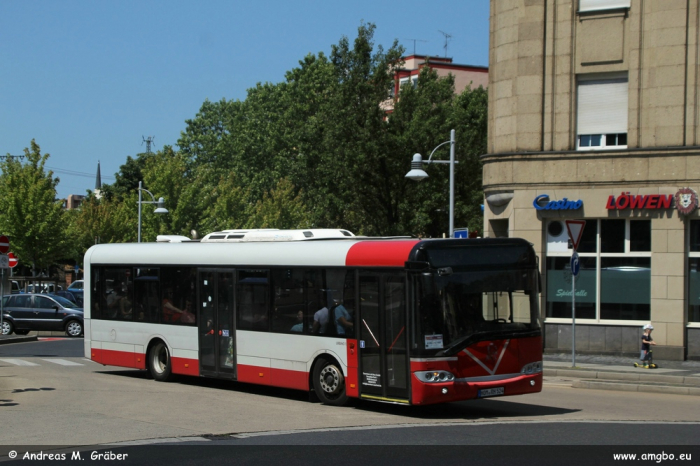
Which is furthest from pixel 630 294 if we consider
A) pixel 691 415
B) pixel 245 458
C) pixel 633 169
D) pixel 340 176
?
pixel 340 176

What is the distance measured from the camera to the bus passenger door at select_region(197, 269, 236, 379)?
53.6 ft

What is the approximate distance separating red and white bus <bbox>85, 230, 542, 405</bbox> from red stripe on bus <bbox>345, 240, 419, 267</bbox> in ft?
0.07

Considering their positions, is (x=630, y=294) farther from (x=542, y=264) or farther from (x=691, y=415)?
(x=691, y=415)

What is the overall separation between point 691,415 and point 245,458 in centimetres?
760

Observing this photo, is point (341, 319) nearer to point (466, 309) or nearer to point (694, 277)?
point (466, 309)

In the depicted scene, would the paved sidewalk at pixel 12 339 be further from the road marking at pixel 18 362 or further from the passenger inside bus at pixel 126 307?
the passenger inside bus at pixel 126 307

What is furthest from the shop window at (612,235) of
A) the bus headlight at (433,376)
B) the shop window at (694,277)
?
the bus headlight at (433,376)

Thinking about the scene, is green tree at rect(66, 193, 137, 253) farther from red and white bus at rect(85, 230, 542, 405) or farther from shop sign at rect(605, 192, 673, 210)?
red and white bus at rect(85, 230, 542, 405)

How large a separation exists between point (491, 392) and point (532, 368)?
3.07 ft

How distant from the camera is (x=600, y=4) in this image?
23844mm

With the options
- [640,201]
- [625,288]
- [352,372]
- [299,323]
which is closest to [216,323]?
[299,323]

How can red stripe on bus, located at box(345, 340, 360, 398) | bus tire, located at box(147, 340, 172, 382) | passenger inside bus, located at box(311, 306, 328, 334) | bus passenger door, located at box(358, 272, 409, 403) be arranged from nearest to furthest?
bus passenger door, located at box(358, 272, 409, 403) → red stripe on bus, located at box(345, 340, 360, 398) → passenger inside bus, located at box(311, 306, 328, 334) → bus tire, located at box(147, 340, 172, 382)

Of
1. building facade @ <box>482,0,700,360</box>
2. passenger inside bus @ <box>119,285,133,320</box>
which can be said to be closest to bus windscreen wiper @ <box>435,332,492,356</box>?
passenger inside bus @ <box>119,285,133,320</box>

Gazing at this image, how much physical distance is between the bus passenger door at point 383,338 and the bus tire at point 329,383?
0.64m
